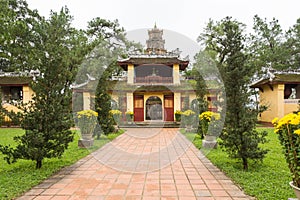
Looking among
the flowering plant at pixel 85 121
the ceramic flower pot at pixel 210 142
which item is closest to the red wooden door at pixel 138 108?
the flowering plant at pixel 85 121

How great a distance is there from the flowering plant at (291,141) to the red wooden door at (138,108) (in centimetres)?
1587

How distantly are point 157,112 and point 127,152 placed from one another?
12.4m

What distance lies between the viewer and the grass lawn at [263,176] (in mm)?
3822

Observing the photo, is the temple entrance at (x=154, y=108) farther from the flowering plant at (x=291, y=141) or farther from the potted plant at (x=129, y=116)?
the flowering plant at (x=291, y=141)

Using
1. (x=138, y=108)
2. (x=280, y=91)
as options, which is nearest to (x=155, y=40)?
(x=138, y=108)

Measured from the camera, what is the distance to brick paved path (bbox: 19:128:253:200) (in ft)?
12.7

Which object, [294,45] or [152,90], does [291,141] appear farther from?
[294,45]

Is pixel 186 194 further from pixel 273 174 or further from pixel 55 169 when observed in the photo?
pixel 55 169

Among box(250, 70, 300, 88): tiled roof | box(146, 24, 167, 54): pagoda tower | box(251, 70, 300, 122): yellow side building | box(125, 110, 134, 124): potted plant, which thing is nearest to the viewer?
box(250, 70, 300, 88): tiled roof

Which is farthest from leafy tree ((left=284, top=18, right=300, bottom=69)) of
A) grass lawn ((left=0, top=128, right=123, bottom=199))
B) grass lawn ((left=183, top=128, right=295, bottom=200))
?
grass lawn ((left=0, top=128, right=123, bottom=199))

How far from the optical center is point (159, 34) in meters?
24.1

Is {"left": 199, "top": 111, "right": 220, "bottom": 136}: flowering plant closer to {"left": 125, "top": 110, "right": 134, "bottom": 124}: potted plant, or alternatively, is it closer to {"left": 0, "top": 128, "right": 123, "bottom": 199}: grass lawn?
{"left": 0, "top": 128, "right": 123, "bottom": 199}: grass lawn

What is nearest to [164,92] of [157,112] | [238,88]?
[157,112]

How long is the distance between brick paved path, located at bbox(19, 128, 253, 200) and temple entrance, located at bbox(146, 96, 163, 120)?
12789 mm
